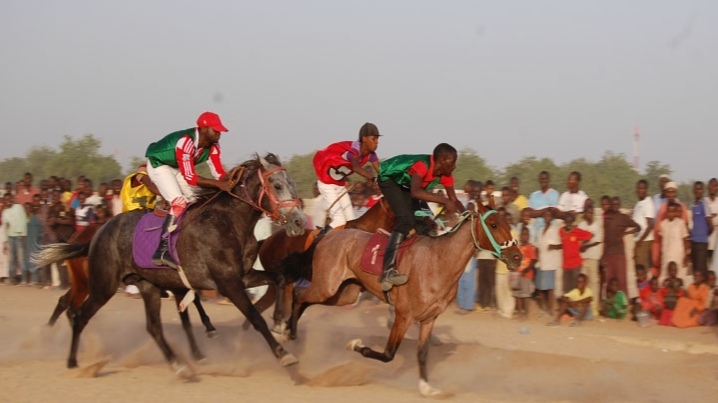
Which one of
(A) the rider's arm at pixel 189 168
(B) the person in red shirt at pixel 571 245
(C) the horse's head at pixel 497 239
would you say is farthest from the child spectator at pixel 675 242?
(A) the rider's arm at pixel 189 168

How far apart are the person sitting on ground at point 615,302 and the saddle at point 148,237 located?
6966 mm

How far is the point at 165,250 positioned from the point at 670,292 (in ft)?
24.4

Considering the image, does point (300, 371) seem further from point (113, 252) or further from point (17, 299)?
point (17, 299)

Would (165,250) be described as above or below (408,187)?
below

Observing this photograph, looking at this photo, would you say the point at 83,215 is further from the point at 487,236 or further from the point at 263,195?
the point at 487,236

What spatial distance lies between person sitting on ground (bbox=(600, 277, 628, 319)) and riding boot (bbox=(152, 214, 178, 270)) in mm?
6981

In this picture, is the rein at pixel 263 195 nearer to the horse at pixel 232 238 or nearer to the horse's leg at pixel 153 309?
the horse at pixel 232 238

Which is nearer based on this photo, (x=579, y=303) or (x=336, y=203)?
(x=336, y=203)

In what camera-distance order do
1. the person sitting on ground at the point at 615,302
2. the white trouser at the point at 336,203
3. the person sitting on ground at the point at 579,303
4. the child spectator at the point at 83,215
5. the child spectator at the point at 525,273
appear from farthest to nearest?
the child spectator at the point at 83,215 < the child spectator at the point at 525,273 < the person sitting on ground at the point at 615,302 < the person sitting on ground at the point at 579,303 < the white trouser at the point at 336,203

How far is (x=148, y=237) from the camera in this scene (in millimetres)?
9742

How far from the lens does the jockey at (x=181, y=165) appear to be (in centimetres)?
939

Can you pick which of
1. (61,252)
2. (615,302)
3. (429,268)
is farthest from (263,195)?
(615,302)

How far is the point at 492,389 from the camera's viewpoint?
9.37 m

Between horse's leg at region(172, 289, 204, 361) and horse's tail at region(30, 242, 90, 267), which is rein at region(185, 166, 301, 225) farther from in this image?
horse's tail at region(30, 242, 90, 267)
